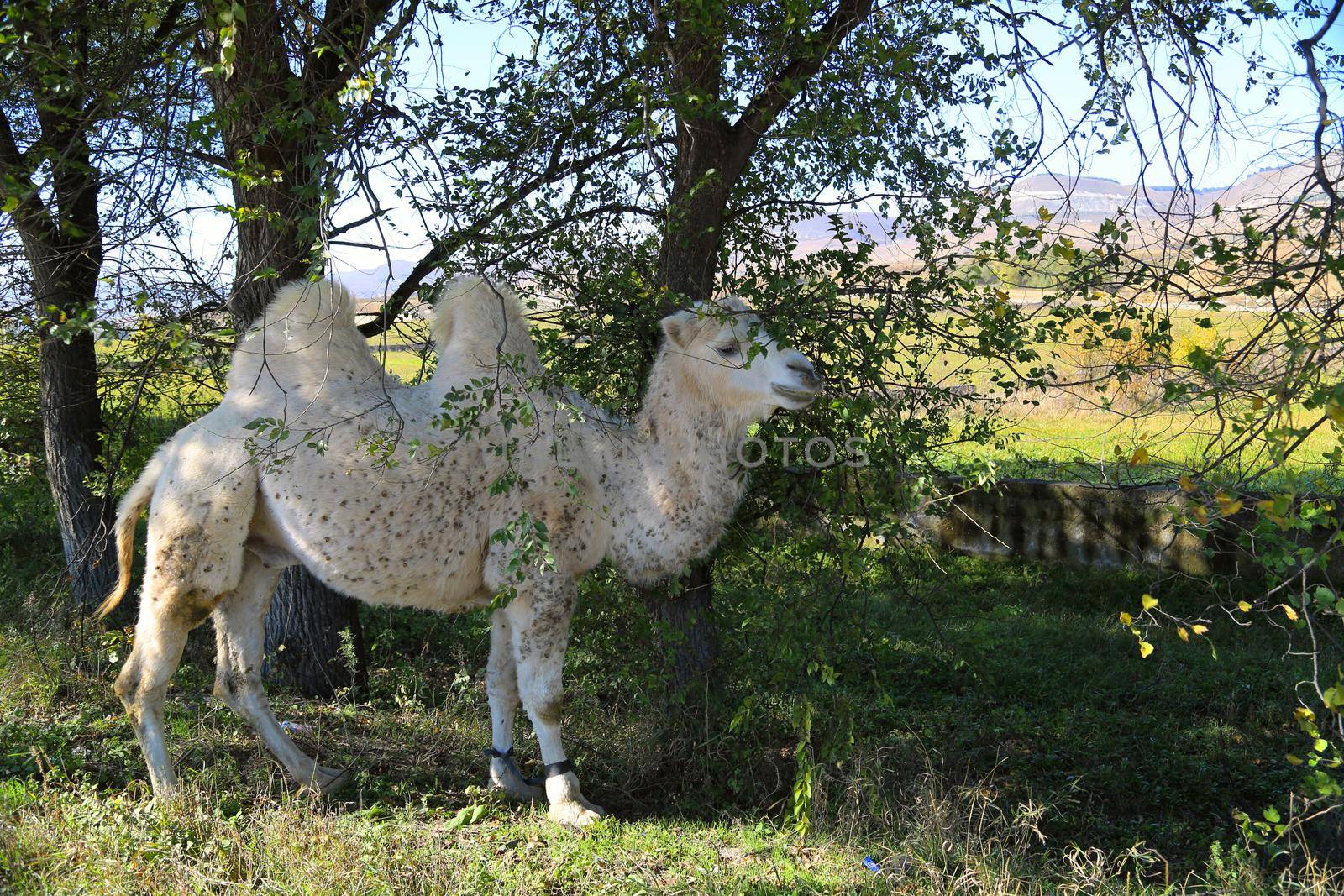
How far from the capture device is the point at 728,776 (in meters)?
5.74

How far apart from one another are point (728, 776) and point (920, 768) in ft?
3.40

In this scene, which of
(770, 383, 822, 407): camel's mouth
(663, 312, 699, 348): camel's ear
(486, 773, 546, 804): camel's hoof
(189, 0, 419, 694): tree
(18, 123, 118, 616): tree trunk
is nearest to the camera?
(189, 0, 419, 694): tree

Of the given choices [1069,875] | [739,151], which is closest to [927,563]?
[1069,875]

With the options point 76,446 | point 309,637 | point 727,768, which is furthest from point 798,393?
point 76,446

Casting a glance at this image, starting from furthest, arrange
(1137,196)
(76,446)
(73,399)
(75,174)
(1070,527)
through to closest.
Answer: (1070,527)
(76,446)
(73,399)
(75,174)
(1137,196)

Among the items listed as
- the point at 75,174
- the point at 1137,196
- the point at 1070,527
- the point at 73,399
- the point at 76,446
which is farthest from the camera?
the point at 1070,527

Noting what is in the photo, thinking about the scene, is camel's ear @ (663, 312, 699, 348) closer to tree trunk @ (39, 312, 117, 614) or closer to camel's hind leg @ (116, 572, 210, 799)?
camel's hind leg @ (116, 572, 210, 799)

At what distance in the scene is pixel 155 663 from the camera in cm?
514

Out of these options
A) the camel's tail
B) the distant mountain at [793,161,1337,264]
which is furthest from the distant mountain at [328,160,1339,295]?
the camel's tail

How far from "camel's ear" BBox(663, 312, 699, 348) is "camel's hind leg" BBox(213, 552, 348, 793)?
2.44 meters

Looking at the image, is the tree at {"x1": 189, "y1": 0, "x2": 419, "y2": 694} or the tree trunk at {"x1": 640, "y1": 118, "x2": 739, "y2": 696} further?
the tree trunk at {"x1": 640, "y1": 118, "x2": 739, "y2": 696}

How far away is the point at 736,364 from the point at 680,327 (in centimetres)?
34

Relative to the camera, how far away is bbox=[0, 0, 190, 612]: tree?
4363 millimetres

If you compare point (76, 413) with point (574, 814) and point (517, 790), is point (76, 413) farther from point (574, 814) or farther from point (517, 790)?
point (574, 814)
